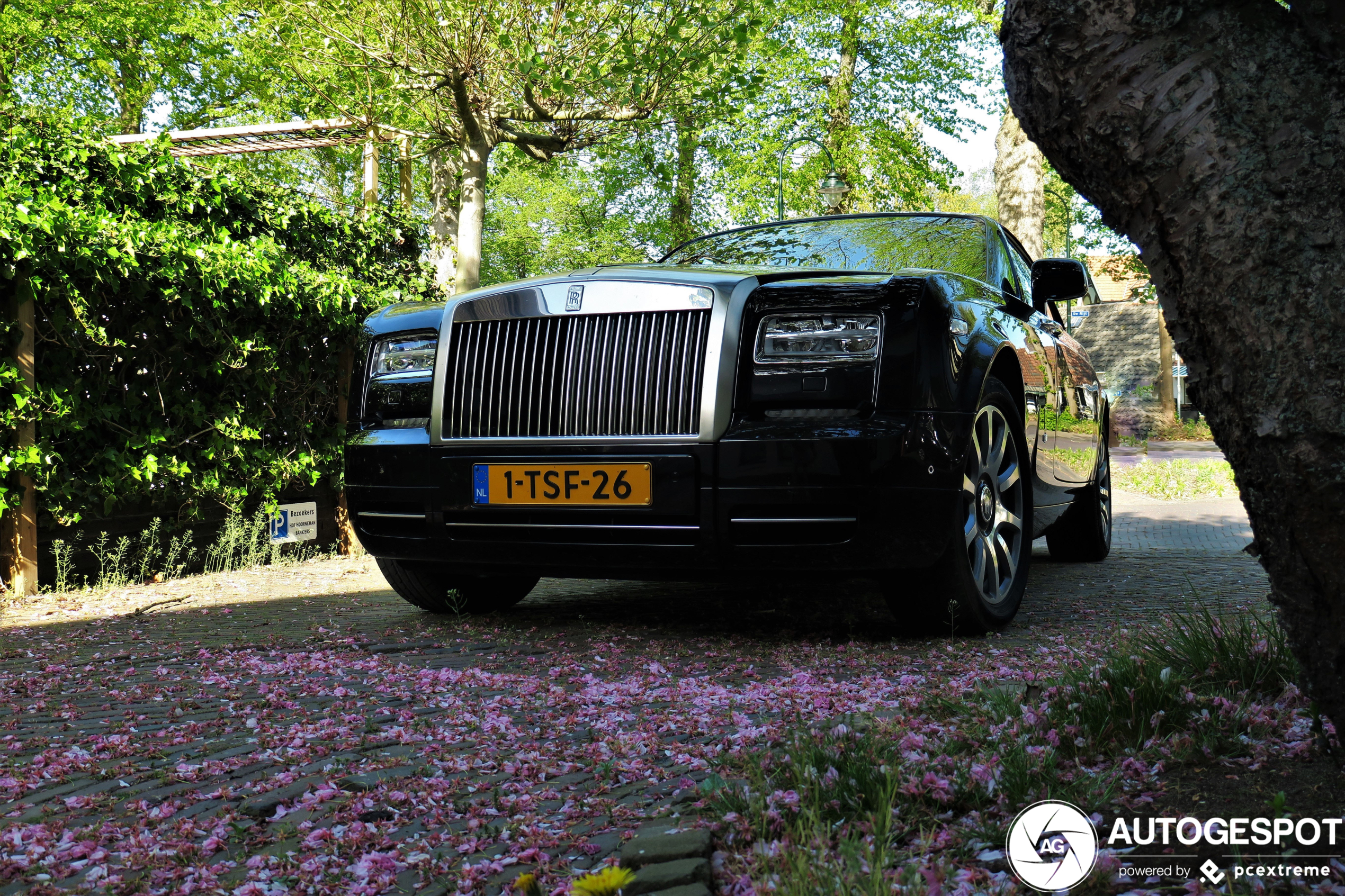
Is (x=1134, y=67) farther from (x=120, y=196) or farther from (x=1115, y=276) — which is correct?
(x=1115, y=276)

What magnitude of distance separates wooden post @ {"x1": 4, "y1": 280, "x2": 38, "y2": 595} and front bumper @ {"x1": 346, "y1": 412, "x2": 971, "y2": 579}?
258 cm

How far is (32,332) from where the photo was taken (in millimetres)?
5223

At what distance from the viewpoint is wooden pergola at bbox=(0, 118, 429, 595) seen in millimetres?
5215

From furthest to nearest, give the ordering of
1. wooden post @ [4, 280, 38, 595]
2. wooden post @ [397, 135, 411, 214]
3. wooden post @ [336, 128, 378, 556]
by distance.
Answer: wooden post @ [397, 135, 411, 214]
wooden post @ [336, 128, 378, 556]
wooden post @ [4, 280, 38, 595]

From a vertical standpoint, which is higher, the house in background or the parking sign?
the house in background

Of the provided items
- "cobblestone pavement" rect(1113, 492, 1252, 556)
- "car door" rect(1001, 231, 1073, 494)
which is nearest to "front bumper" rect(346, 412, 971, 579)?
"car door" rect(1001, 231, 1073, 494)

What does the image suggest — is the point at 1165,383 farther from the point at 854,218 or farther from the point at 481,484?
the point at 481,484

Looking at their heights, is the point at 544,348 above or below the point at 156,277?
below

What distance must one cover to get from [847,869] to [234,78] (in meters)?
26.0

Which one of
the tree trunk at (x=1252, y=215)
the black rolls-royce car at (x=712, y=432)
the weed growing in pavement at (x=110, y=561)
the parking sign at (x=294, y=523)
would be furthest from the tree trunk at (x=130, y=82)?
the tree trunk at (x=1252, y=215)

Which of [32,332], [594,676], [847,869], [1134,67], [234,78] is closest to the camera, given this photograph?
[847,869]

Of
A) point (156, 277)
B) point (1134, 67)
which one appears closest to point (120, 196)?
point (156, 277)

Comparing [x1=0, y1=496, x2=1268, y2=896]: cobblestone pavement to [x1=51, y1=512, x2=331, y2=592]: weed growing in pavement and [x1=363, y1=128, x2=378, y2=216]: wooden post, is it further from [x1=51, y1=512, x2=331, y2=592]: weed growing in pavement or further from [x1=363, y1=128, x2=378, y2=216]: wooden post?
[x1=363, y1=128, x2=378, y2=216]: wooden post

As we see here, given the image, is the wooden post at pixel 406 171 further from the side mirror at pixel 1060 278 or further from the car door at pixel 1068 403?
the side mirror at pixel 1060 278
